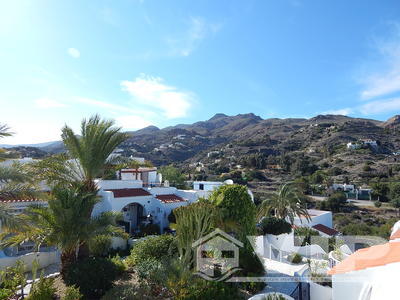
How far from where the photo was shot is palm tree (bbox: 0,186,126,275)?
9898mm

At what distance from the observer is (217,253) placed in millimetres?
11102

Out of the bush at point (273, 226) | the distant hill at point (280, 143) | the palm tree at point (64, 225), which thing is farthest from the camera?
the distant hill at point (280, 143)

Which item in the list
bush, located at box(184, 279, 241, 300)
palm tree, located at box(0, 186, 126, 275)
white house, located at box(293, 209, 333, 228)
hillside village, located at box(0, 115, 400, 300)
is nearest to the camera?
bush, located at box(184, 279, 241, 300)

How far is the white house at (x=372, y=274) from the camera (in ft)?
17.5

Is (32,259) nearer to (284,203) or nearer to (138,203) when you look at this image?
(138,203)

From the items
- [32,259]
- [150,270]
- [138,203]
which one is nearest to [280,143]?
[138,203]

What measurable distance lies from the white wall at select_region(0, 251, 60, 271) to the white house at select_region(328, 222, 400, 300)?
1295 centimetres

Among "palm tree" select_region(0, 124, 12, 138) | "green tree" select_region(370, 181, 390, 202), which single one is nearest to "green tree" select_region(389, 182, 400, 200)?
"green tree" select_region(370, 181, 390, 202)

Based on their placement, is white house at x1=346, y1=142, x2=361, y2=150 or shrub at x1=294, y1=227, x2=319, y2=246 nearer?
shrub at x1=294, y1=227, x2=319, y2=246

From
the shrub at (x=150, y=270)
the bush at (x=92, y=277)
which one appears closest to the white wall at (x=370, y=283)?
the shrub at (x=150, y=270)

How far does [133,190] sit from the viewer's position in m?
22.1

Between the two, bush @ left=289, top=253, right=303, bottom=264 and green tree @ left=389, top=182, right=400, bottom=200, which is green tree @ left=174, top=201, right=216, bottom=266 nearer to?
bush @ left=289, top=253, right=303, bottom=264

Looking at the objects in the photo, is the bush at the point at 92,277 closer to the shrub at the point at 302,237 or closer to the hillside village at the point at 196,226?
the hillside village at the point at 196,226

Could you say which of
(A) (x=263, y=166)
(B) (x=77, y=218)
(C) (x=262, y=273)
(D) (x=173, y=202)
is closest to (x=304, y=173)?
(A) (x=263, y=166)
